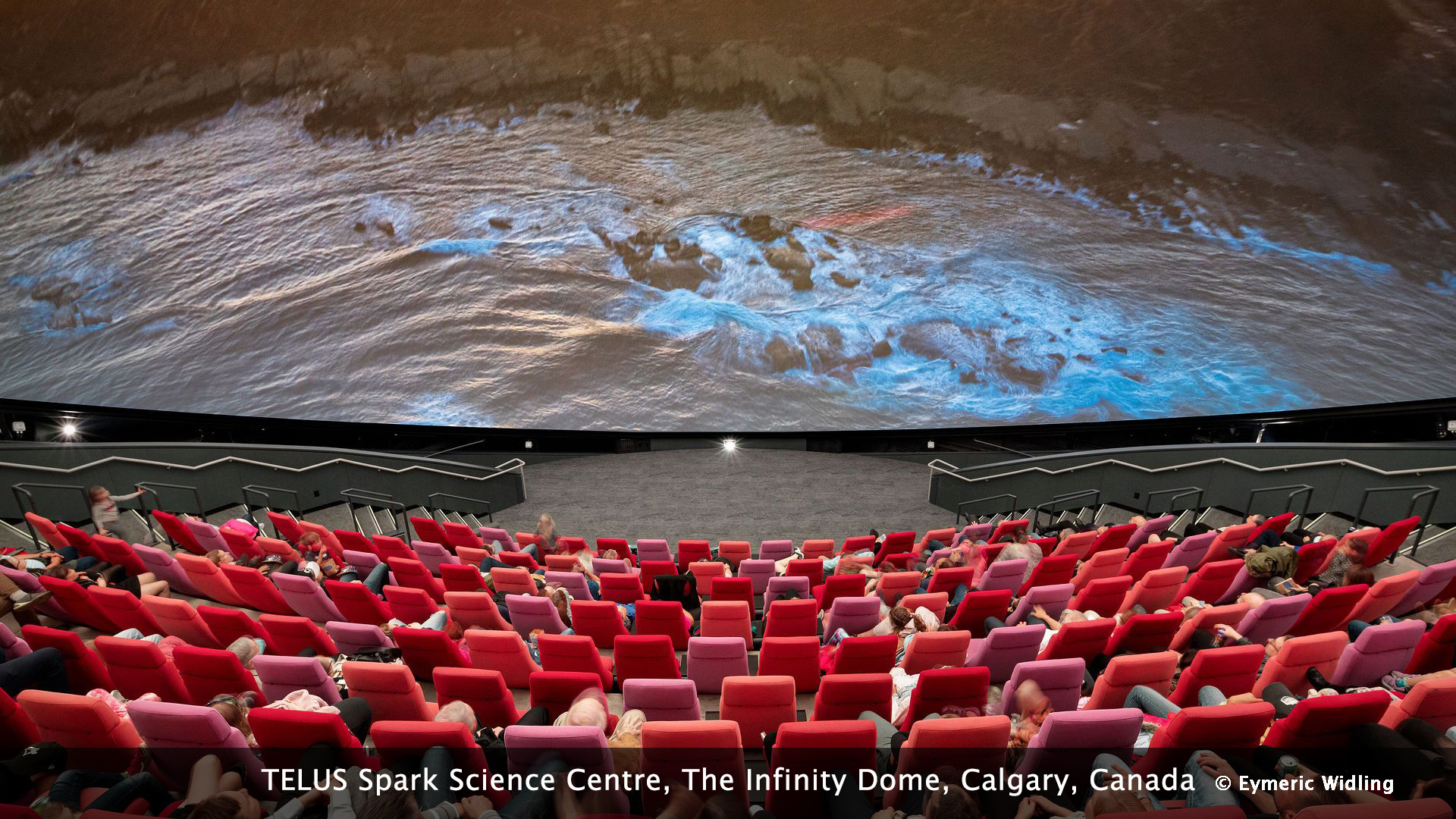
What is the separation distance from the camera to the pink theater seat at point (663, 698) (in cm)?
370

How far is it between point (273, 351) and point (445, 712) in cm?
1108

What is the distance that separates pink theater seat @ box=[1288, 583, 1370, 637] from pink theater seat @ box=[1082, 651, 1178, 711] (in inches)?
61.7

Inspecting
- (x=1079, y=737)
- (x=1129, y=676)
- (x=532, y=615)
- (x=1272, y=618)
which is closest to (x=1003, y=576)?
(x=1272, y=618)

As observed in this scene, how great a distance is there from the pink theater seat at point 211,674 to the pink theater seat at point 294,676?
6cm

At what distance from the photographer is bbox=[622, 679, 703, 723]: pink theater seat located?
12.1 feet

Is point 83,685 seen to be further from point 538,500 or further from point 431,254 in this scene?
point 431,254

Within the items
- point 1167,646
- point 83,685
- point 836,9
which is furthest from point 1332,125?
point 83,685

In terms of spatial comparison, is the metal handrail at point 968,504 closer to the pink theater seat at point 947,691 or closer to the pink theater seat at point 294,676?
the pink theater seat at point 947,691

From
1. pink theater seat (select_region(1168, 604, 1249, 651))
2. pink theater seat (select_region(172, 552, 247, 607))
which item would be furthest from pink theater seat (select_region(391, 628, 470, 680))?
pink theater seat (select_region(1168, 604, 1249, 651))

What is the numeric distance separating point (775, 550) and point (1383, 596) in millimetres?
4788

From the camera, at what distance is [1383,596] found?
4.86 m

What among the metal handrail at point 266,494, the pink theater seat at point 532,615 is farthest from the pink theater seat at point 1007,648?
the metal handrail at point 266,494

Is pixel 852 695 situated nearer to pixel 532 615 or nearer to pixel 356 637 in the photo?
pixel 532 615

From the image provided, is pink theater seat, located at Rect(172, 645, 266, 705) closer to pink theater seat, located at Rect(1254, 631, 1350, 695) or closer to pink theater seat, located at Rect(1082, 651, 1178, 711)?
pink theater seat, located at Rect(1082, 651, 1178, 711)
